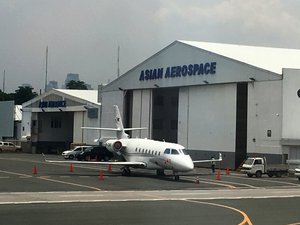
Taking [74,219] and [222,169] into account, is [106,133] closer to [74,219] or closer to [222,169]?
[222,169]

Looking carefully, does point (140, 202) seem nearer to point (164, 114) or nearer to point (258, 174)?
point (258, 174)

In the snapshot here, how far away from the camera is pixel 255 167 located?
49.6m

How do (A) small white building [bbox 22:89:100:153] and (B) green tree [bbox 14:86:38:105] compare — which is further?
(B) green tree [bbox 14:86:38:105]

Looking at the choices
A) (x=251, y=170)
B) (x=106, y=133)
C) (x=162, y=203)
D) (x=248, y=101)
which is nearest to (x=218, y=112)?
(x=248, y=101)

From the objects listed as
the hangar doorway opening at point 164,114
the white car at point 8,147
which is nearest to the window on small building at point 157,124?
the hangar doorway opening at point 164,114

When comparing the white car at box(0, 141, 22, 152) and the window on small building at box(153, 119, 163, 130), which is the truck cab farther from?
the white car at box(0, 141, 22, 152)

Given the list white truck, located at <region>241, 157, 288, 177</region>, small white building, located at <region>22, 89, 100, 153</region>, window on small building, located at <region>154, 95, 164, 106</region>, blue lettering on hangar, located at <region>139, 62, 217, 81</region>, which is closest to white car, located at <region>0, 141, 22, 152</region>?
small white building, located at <region>22, 89, 100, 153</region>

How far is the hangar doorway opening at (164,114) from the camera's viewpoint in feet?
236

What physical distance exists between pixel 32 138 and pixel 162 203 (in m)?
75.2

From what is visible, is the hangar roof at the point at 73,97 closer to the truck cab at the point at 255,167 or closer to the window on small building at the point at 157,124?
the window on small building at the point at 157,124

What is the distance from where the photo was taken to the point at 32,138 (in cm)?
9838

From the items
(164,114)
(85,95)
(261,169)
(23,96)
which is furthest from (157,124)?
(23,96)

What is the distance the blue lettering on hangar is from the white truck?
14276 millimetres

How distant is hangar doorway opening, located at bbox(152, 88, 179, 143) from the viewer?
236ft
